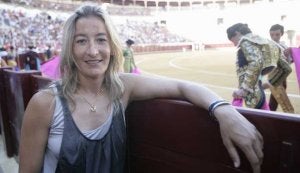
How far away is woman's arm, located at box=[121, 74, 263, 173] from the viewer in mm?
1028

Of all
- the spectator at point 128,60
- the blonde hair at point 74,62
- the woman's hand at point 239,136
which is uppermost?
the blonde hair at point 74,62

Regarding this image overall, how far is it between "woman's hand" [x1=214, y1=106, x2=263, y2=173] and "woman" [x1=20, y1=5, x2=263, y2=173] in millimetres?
193

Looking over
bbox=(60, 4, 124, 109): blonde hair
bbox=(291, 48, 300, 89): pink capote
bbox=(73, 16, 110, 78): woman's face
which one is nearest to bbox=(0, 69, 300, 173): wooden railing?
bbox=(60, 4, 124, 109): blonde hair

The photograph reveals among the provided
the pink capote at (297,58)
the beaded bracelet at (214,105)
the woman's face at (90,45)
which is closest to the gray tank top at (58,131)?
the woman's face at (90,45)

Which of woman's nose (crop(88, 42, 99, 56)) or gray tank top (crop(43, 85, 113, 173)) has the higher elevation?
woman's nose (crop(88, 42, 99, 56))

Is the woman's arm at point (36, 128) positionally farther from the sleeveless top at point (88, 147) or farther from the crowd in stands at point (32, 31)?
the crowd in stands at point (32, 31)

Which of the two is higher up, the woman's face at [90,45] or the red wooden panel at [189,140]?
the woman's face at [90,45]

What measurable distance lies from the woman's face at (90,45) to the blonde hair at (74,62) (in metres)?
0.02

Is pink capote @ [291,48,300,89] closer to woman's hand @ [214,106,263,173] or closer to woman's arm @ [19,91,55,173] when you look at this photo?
woman's hand @ [214,106,263,173]

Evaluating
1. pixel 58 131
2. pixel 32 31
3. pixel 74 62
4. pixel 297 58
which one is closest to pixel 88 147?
pixel 58 131

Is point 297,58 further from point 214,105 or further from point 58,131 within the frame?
point 58,131

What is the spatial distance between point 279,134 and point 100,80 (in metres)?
0.77

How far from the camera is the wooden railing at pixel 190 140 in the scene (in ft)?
3.25

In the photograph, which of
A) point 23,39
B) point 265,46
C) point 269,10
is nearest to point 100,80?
point 265,46
